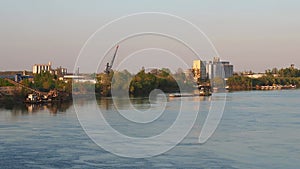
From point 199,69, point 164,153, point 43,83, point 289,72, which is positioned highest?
point 289,72

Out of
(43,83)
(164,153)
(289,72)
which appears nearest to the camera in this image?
(164,153)

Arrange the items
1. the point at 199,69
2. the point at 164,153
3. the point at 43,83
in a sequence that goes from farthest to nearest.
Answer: the point at 199,69
the point at 43,83
the point at 164,153

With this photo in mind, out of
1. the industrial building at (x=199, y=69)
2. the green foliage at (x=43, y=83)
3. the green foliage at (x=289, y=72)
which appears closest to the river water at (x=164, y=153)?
the green foliage at (x=43, y=83)

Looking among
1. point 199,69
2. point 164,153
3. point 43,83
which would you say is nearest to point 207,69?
point 199,69

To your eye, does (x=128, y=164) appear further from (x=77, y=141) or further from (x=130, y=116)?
(x=130, y=116)

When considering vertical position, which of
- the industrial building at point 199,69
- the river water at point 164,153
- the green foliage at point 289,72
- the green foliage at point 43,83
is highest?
the green foliage at point 289,72

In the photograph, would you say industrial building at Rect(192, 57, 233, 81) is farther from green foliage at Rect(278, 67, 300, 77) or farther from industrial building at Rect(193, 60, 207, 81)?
green foliage at Rect(278, 67, 300, 77)

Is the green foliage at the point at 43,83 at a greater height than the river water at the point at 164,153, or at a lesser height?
greater

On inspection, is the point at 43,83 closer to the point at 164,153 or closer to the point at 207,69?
the point at 207,69

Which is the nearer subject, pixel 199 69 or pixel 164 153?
pixel 164 153

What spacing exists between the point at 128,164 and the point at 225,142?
67.1 inches

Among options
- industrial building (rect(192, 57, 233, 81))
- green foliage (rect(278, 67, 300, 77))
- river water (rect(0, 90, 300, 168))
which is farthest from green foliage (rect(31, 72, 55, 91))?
green foliage (rect(278, 67, 300, 77))

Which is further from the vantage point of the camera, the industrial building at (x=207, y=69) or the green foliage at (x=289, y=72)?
the green foliage at (x=289, y=72)

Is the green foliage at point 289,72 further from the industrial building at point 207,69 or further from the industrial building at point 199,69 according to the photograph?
the industrial building at point 199,69
